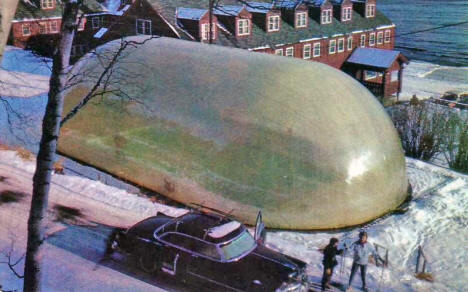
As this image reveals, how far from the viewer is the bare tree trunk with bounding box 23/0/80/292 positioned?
269 inches

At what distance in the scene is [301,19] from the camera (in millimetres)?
36500

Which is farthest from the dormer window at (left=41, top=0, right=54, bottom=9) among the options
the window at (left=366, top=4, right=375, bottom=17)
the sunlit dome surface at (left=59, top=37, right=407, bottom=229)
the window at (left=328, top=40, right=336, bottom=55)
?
the window at (left=366, top=4, right=375, bottom=17)

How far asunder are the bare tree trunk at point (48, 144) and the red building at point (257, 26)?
1910 centimetres

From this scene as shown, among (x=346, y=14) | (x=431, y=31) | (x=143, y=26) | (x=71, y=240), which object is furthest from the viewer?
(x=431, y=31)

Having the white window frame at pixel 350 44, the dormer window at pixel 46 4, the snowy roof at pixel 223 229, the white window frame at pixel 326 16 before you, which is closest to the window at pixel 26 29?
the dormer window at pixel 46 4

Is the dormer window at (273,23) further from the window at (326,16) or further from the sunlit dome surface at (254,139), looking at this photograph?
the sunlit dome surface at (254,139)

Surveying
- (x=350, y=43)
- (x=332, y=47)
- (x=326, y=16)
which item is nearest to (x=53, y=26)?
(x=326, y=16)

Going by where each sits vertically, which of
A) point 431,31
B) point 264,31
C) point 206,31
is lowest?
point 431,31

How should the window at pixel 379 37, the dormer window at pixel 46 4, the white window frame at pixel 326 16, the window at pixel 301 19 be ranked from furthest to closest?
the window at pixel 379 37 < the white window frame at pixel 326 16 < the window at pixel 301 19 < the dormer window at pixel 46 4

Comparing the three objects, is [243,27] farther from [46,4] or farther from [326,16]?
[46,4]

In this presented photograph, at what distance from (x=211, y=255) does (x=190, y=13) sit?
22818 mm

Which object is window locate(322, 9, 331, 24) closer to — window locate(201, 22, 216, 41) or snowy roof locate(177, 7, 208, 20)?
window locate(201, 22, 216, 41)

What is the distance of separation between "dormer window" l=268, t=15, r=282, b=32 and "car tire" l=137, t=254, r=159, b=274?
25354mm

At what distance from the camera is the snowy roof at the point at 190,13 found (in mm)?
30109
